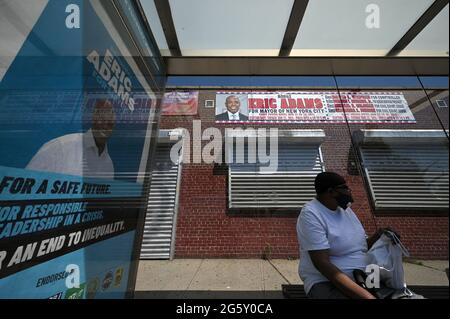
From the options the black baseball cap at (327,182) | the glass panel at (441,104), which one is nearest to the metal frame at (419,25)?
the glass panel at (441,104)

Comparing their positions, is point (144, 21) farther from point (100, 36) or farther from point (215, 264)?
point (215, 264)

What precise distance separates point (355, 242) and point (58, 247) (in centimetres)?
170

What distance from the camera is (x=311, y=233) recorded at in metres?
1.49

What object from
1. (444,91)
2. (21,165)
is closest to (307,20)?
(444,91)

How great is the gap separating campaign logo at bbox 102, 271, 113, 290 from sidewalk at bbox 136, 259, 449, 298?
126 centimetres

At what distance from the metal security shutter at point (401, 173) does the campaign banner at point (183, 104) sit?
298 centimetres

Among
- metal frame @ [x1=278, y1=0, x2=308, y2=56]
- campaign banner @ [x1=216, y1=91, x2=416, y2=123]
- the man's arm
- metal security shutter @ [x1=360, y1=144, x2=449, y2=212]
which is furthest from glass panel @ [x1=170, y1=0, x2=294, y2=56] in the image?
metal security shutter @ [x1=360, y1=144, x2=449, y2=212]

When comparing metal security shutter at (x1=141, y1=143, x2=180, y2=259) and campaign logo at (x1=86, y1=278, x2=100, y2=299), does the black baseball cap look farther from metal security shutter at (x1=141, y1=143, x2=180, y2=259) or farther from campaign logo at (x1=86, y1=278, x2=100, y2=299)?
metal security shutter at (x1=141, y1=143, x2=180, y2=259)

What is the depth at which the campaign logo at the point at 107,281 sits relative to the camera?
165 centimetres

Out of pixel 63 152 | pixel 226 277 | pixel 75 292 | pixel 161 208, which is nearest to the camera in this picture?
pixel 63 152

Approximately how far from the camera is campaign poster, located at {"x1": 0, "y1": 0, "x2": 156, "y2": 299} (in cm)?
89

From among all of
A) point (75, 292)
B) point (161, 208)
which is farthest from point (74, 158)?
point (161, 208)

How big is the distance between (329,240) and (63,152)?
1578mm

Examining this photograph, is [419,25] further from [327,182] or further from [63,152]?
[63,152]
